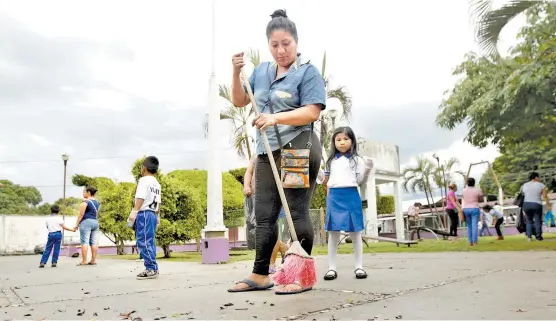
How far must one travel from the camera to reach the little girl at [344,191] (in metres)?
4.30

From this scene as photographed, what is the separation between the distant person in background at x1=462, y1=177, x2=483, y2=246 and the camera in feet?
34.9

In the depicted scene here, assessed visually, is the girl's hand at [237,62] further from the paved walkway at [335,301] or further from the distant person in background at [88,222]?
the distant person in background at [88,222]

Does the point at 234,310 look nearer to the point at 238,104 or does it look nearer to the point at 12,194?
the point at 238,104

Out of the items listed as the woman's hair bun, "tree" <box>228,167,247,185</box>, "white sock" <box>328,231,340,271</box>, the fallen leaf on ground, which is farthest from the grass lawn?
"tree" <box>228,167,247,185</box>

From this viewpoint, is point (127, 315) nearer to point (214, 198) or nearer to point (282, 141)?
point (282, 141)

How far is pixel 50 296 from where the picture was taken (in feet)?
12.1

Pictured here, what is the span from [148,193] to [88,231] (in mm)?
4718

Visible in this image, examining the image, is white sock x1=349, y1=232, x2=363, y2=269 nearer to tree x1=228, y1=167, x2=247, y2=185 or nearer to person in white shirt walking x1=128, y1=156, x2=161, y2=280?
person in white shirt walking x1=128, y1=156, x2=161, y2=280

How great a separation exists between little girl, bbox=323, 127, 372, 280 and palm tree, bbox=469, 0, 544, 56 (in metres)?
6.13

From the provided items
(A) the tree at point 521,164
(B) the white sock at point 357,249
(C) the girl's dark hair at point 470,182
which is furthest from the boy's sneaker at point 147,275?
(A) the tree at point 521,164

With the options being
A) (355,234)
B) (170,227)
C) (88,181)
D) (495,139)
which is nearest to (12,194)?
(88,181)

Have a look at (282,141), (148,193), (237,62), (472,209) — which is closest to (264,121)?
(282,141)

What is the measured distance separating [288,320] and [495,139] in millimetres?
13093

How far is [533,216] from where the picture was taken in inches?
442
